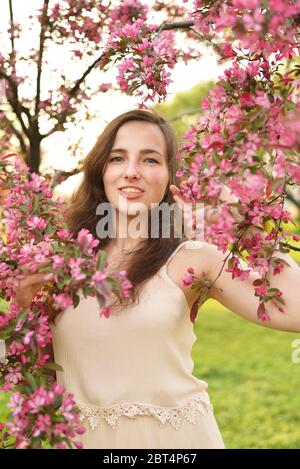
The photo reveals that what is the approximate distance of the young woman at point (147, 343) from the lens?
7.83 feet

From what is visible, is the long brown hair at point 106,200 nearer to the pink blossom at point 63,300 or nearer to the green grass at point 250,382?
the pink blossom at point 63,300

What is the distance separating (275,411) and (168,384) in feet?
14.5

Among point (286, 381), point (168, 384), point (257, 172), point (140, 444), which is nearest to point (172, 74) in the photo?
point (257, 172)

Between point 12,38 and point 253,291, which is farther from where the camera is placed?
point 12,38

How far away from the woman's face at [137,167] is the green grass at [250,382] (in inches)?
138

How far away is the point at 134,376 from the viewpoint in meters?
2.40

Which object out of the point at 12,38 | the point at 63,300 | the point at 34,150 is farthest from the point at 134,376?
the point at 12,38

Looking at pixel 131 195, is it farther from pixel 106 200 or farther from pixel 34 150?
pixel 34 150

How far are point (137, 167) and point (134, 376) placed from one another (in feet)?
2.47

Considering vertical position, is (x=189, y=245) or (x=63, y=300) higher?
(x=189, y=245)

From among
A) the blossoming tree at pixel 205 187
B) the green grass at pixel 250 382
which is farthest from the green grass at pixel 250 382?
the blossoming tree at pixel 205 187

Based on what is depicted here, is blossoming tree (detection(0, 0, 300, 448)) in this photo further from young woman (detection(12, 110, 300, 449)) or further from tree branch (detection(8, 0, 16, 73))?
tree branch (detection(8, 0, 16, 73))

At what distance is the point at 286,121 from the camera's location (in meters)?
1.72
